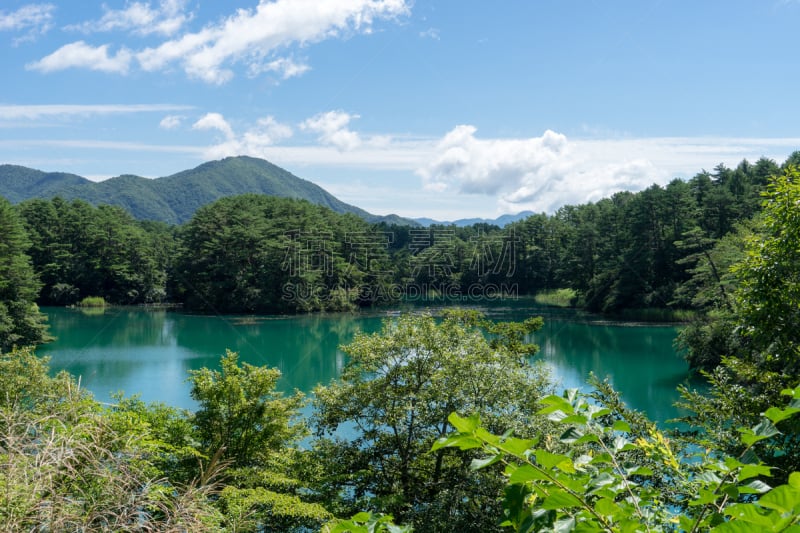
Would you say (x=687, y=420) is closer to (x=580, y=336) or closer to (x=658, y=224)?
(x=580, y=336)

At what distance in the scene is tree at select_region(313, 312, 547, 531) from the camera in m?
9.07

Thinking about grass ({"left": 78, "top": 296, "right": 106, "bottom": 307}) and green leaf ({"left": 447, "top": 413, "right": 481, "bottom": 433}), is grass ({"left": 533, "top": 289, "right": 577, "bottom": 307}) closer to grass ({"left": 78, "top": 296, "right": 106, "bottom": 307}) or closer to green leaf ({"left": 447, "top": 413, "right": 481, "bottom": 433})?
grass ({"left": 78, "top": 296, "right": 106, "bottom": 307})

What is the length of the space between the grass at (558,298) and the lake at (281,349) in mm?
4904

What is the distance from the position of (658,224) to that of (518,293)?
19.3 m

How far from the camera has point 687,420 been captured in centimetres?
700

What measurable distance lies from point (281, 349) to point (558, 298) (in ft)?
97.0

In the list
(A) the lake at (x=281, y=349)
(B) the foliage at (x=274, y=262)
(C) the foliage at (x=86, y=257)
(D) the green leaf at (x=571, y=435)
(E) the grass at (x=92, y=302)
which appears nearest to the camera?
(D) the green leaf at (x=571, y=435)

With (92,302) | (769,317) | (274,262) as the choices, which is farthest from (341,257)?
(769,317)

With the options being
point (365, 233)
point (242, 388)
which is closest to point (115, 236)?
point (365, 233)

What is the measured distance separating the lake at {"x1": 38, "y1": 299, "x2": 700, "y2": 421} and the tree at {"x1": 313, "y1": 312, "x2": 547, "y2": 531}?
224 inches

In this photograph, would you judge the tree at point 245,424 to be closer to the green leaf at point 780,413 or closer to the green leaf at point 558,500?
the green leaf at point 558,500

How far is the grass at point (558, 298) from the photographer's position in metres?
48.8

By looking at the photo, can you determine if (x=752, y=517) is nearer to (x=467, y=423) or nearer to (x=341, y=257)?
(x=467, y=423)

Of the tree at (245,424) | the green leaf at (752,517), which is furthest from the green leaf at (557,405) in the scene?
the tree at (245,424)
